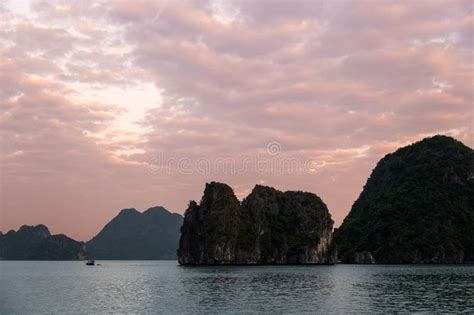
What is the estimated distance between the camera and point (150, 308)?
7138 cm

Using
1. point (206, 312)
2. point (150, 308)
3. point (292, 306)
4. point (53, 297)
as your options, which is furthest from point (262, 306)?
point (53, 297)

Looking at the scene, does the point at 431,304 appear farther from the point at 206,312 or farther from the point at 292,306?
the point at 206,312

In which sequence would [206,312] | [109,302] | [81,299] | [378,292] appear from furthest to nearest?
[378,292] < [81,299] < [109,302] < [206,312]

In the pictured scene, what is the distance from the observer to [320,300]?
8081 centimetres

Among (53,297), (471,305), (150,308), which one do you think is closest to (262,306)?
(150,308)

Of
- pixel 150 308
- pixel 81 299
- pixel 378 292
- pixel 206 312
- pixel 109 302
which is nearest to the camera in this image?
pixel 206 312

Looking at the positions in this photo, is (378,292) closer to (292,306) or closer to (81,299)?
(292,306)

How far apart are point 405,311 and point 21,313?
49420 mm

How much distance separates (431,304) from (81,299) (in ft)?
180

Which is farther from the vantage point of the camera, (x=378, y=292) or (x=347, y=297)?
(x=378, y=292)

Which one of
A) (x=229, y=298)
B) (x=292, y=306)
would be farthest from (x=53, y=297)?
(x=292, y=306)

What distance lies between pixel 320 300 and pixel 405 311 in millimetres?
16071

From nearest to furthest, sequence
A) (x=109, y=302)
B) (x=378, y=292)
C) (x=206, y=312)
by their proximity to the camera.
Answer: (x=206, y=312), (x=109, y=302), (x=378, y=292)

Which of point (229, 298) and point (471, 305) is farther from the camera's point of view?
point (229, 298)
